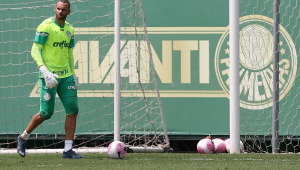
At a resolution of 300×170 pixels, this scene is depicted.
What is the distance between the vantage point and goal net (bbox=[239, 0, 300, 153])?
29.1ft

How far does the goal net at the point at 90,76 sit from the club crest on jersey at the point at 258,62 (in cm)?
114

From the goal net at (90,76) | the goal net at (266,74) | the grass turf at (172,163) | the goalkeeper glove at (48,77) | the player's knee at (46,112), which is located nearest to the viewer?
the grass turf at (172,163)

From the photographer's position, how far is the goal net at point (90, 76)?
9094 millimetres

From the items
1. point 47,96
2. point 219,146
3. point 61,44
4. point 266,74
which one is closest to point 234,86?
point 219,146

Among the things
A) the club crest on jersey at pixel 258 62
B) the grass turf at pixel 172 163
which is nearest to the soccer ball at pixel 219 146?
the grass turf at pixel 172 163

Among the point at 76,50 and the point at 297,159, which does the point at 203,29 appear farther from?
the point at 297,159

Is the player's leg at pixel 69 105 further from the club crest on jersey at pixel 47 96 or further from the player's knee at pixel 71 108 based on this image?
the club crest on jersey at pixel 47 96

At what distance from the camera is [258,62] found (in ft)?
29.4

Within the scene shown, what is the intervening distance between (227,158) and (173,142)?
2759mm

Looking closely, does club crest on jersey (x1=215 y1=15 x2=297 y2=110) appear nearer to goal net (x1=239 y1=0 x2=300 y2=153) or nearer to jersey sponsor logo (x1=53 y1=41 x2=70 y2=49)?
goal net (x1=239 y1=0 x2=300 y2=153)

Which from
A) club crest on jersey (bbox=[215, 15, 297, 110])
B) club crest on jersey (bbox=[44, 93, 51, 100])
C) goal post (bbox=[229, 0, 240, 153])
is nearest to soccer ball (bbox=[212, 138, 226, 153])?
goal post (bbox=[229, 0, 240, 153])

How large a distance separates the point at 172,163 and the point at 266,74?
333 centimetres

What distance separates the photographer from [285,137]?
884 cm

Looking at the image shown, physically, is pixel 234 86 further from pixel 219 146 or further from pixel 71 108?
pixel 71 108
